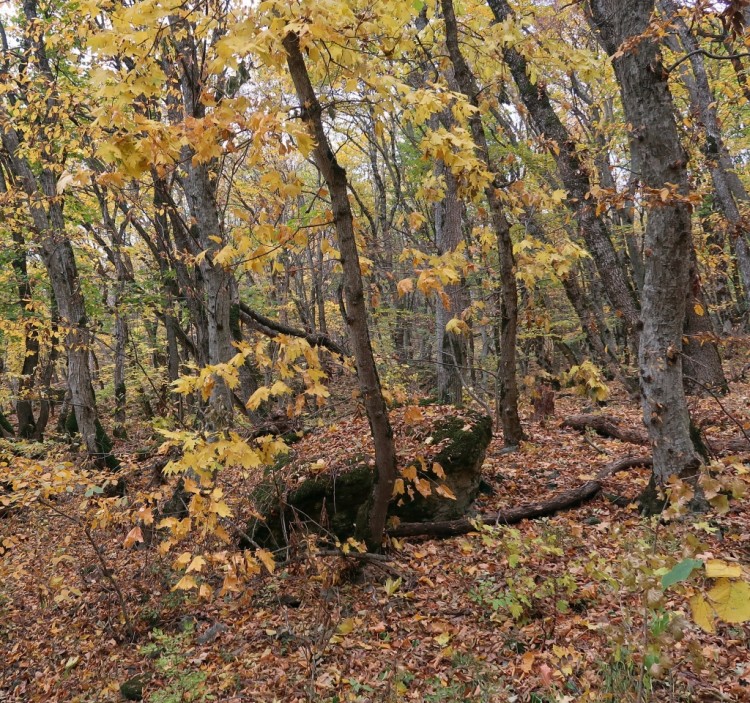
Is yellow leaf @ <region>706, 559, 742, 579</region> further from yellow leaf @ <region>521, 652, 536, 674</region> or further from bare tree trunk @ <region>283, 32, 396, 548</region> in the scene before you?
bare tree trunk @ <region>283, 32, 396, 548</region>

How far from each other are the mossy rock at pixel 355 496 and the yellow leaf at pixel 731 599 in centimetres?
375

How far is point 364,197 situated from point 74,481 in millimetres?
17787

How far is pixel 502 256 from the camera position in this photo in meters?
6.91

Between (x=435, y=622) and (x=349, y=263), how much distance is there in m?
3.02

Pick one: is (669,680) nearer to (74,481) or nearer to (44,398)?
(74,481)

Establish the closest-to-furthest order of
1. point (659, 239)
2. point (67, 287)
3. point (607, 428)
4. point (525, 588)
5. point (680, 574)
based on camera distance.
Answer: point (680, 574), point (525, 588), point (659, 239), point (607, 428), point (67, 287)

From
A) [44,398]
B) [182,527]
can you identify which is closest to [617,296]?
[182,527]

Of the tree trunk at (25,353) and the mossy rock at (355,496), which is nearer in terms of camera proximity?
the mossy rock at (355,496)

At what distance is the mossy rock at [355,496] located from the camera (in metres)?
5.52

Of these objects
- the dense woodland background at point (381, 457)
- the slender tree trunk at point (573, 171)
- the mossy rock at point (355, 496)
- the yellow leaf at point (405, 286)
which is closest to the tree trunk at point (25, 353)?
the dense woodland background at point (381, 457)

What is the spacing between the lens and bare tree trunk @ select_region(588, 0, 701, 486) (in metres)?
4.05

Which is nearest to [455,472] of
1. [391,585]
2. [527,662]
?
[391,585]

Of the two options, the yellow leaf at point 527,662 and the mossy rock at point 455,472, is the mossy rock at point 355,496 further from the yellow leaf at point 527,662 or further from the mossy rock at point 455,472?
the yellow leaf at point 527,662

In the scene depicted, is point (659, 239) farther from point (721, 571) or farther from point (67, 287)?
point (67, 287)
